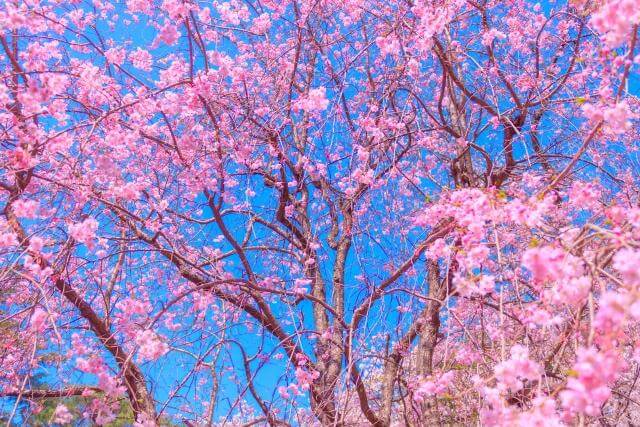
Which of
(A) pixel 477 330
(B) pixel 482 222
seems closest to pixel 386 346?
(A) pixel 477 330

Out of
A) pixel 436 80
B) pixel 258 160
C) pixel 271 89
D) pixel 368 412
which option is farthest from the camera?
pixel 436 80

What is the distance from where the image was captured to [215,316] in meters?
5.80

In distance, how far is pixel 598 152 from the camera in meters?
5.94

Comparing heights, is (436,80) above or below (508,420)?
above

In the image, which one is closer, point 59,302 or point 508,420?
point 508,420

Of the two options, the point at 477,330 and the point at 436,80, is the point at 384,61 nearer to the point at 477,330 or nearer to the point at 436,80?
the point at 436,80

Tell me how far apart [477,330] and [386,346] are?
1.07m

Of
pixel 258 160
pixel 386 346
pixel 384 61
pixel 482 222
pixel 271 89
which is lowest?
pixel 482 222

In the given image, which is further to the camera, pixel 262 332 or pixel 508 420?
pixel 262 332

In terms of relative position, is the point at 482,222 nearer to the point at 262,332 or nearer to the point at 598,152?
the point at 262,332

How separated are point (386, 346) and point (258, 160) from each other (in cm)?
201

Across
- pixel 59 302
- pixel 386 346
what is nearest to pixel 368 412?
pixel 386 346

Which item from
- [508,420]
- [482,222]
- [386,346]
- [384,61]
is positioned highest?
[384,61]

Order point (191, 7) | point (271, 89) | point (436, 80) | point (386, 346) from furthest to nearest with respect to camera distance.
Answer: point (436, 80) → point (271, 89) → point (386, 346) → point (191, 7)
